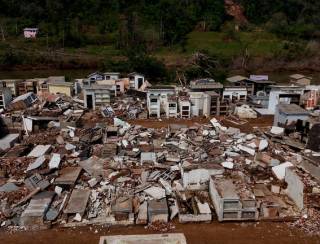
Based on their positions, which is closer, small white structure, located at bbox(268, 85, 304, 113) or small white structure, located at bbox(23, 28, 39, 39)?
small white structure, located at bbox(268, 85, 304, 113)

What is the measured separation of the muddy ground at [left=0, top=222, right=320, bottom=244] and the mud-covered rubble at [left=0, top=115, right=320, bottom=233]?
29 centimetres

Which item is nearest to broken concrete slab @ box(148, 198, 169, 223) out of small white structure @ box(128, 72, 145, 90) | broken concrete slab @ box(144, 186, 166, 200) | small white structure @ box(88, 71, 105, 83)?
broken concrete slab @ box(144, 186, 166, 200)

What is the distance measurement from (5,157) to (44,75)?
102 ft

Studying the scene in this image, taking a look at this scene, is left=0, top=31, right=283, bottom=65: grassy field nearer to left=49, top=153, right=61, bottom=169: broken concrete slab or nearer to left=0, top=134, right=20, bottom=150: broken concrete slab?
left=0, top=134, right=20, bottom=150: broken concrete slab

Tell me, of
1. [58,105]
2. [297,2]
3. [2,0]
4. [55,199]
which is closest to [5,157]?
[55,199]

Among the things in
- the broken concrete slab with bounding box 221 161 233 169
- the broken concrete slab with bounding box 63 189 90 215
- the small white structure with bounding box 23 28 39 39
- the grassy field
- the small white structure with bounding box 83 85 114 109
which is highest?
the small white structure with bounding box 23 28 39 39

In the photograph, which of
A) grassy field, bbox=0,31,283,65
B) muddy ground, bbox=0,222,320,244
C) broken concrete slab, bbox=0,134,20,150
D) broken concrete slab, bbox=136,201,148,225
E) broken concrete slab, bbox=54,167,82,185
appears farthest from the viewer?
grassy field, bbox=0,31,283,65

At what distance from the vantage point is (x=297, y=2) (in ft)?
225

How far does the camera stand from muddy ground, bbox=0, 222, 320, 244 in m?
11.9

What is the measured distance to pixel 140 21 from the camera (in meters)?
61.2

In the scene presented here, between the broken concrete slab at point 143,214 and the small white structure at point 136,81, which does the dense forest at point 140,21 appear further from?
the broken concrete slab at point 143,214

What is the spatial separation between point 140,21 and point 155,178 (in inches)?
1956

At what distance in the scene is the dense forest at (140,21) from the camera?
5694 cm

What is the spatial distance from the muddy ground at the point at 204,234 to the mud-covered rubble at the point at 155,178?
0.29m
